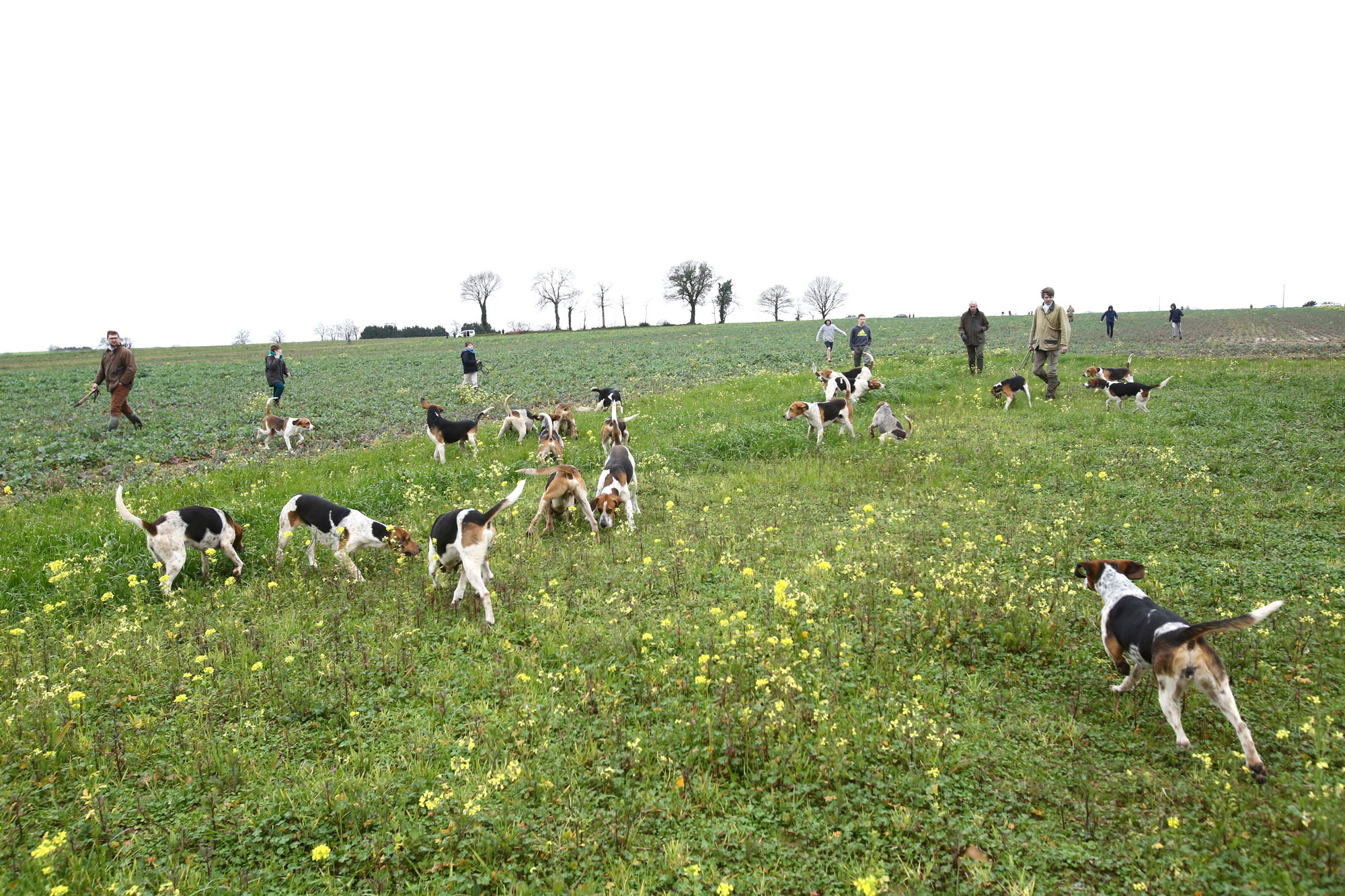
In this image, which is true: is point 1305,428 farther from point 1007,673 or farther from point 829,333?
point 829,333

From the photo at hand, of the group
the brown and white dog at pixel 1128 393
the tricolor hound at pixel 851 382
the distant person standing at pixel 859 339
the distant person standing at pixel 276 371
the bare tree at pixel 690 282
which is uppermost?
the bare tree at pixel 690 282

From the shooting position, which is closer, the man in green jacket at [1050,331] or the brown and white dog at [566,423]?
the brown and white dog at [566,423]

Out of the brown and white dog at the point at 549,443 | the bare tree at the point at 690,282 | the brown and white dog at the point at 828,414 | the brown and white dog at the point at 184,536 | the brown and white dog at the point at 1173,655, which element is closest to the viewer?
the brown and white dog at the point at 1173,655

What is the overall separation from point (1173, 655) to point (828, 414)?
365 inches

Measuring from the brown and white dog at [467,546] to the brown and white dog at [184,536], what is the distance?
251cm

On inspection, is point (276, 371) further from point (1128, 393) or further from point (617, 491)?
point (1128, 393)

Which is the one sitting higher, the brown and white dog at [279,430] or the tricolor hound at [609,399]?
the tricolor hound at [609,399]

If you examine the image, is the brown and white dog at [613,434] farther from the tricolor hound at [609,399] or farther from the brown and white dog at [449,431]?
the tricolor hound at [609,399]

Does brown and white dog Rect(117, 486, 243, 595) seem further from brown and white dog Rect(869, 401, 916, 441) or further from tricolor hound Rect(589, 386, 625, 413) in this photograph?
brown and white dog Rect(869, 401, 916, 441)

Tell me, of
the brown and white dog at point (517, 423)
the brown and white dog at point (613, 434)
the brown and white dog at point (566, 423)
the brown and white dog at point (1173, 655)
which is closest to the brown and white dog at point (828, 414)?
the brown and white dog at point (613, 434)

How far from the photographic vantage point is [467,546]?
618 centimetres

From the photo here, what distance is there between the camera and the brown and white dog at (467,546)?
20.0ft

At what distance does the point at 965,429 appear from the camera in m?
12.9

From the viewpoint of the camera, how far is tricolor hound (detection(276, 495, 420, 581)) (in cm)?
722
